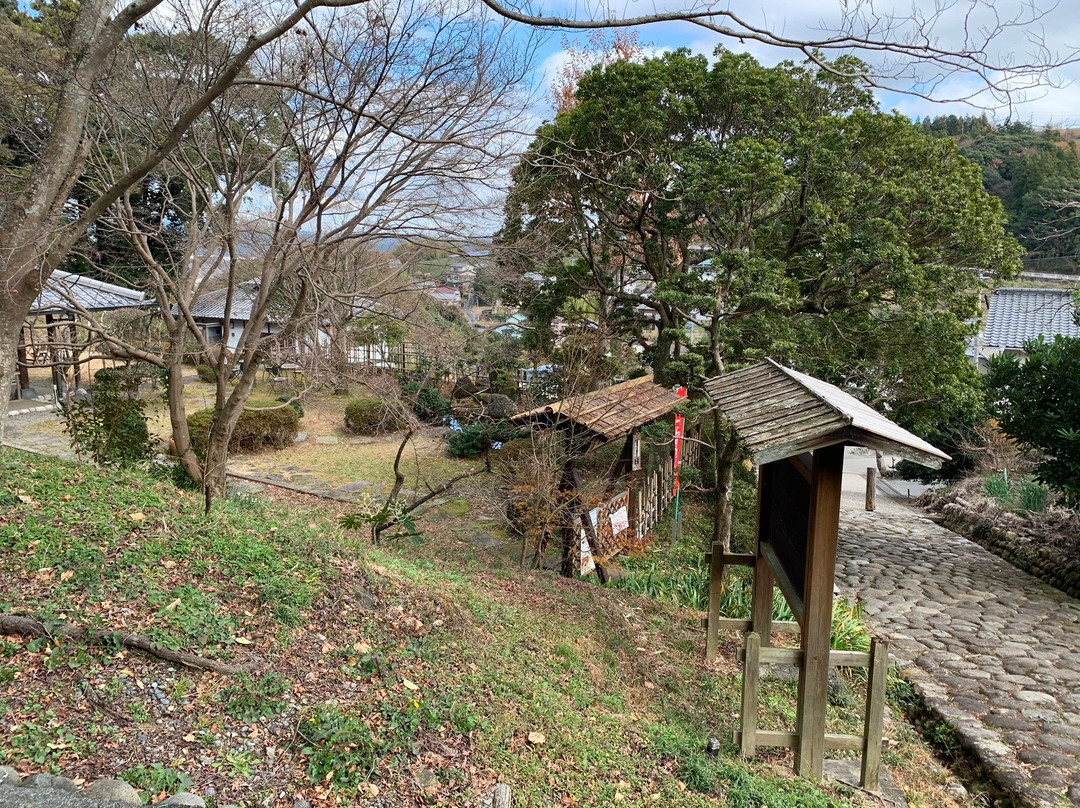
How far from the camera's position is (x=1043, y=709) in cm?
584

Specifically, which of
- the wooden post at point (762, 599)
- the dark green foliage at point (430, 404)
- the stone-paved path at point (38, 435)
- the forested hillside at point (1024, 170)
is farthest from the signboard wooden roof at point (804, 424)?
the forested hillside at point (1024, 170)

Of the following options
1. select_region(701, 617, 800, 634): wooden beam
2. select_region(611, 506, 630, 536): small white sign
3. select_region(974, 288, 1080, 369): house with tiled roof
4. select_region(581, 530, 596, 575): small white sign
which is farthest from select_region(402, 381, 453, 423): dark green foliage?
select_region(974, 288, 1080, 369): house with tiled roof

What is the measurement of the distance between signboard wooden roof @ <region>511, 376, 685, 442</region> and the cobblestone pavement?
3398 millimetres

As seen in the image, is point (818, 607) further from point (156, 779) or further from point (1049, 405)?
point (1049, 405)

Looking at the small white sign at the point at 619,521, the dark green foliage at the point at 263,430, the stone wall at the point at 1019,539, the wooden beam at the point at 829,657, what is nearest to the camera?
the wooden beam at the point at 829,657

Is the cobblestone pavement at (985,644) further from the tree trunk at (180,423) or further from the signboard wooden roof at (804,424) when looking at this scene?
the tree trunk at (180,423)

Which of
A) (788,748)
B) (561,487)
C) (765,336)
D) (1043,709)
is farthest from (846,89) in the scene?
(788,748)

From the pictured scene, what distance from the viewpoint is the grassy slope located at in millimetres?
3223

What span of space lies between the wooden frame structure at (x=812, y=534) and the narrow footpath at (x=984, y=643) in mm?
1621

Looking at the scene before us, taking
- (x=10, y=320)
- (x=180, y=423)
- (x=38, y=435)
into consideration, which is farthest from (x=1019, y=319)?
(x=38, y=435)

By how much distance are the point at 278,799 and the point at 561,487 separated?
6.14m

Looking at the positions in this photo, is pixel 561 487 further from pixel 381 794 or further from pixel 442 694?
pixel 381 794

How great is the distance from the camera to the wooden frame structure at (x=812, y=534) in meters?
3.94

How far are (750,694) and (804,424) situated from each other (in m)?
1.82
